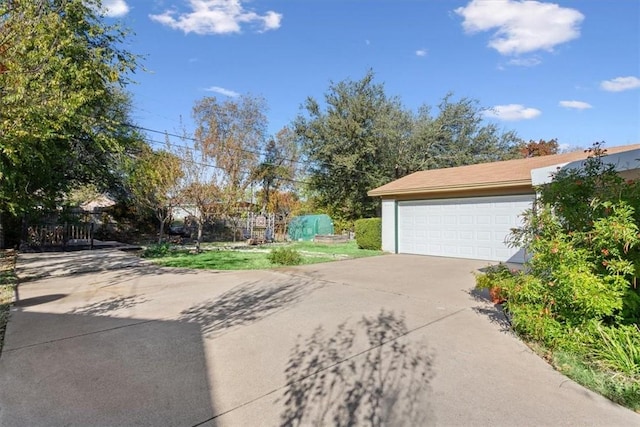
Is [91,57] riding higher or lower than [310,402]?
higher

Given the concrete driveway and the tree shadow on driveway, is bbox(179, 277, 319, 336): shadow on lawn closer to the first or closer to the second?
the concrete driveway

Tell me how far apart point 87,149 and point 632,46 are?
1391 cm

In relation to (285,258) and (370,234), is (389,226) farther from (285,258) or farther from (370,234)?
(285,258)

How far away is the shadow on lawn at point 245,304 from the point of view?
4.73 meters

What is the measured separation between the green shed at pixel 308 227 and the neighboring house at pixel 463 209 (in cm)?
675

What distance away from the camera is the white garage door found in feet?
35.7

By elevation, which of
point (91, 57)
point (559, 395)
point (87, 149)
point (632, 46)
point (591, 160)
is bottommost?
point (559, 395)

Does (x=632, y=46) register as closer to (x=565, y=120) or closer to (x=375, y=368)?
(x=565, y=120)

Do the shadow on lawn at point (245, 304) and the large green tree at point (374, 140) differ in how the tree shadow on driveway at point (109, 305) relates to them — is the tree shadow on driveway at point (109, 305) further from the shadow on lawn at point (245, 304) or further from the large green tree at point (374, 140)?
the large green tree at point (374, 140)

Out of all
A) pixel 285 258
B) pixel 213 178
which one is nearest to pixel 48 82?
pixel 285 258

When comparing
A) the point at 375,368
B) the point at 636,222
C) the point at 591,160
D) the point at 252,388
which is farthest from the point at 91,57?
the point at 636,222

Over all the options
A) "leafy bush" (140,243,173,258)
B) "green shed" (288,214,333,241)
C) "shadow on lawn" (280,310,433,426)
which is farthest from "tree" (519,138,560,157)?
"shadow on lawn" (280,310,433,426)

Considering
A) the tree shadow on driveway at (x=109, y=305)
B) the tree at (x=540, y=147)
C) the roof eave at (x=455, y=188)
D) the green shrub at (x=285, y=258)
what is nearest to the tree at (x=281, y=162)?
the roof eave at (x=455, y=188)

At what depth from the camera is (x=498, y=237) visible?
11.1 metres
